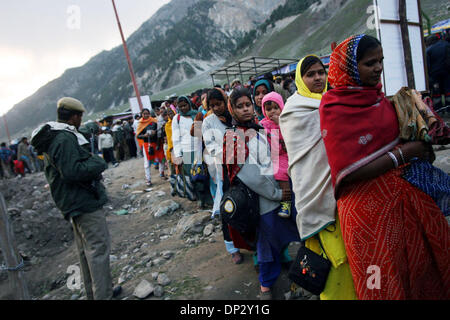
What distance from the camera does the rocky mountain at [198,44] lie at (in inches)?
1742

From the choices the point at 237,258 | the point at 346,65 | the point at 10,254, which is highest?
the point at 346,65

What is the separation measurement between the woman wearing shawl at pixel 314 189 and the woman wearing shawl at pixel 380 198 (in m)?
0.20

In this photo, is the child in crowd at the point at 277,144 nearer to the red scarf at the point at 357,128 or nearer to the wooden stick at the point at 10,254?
the red scarf at the point at 357,128

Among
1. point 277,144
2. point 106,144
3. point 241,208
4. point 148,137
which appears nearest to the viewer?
point 241,208

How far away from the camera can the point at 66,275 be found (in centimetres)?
399

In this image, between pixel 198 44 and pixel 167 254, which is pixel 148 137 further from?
pixel 198 44

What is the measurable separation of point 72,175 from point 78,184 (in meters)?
0.17

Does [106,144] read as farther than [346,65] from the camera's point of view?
Yes

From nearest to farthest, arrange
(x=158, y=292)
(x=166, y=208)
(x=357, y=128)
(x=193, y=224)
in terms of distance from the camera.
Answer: (x=357, y=128)
(x=158, y=292)
(x=193, y=224)
(x=166, y=208)

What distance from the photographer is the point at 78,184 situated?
8.05 ft

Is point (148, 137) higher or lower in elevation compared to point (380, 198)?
higher

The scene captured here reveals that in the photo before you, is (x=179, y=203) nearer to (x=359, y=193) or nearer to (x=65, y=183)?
(x=65, y=183)

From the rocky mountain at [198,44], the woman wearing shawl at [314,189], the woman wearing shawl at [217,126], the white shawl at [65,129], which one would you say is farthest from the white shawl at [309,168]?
the rocky mountain at [198,44]

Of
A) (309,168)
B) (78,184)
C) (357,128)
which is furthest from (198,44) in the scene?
(357,128)
